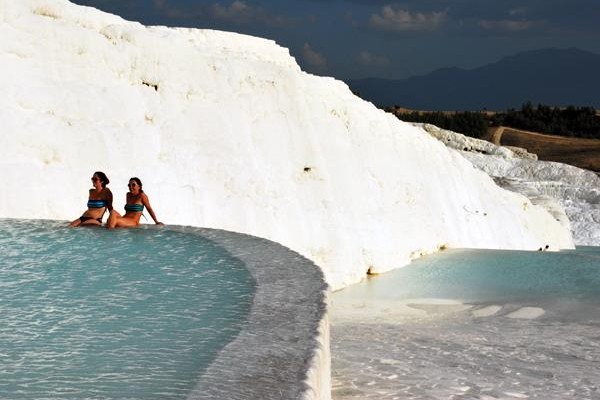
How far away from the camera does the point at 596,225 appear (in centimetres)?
3400

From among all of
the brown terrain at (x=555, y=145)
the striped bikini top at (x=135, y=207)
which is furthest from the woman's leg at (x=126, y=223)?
the brown terrain at (x=555, y=145)

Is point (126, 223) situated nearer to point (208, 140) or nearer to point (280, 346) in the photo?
point (208, 140)

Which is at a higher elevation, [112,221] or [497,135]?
[497,135]

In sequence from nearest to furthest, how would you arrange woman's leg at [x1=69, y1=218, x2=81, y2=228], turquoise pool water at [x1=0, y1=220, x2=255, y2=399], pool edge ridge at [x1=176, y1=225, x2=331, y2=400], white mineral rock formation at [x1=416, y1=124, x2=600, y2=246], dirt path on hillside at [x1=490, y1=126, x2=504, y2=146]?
pool edge ridge at [x1=176, y1=225, x2=331, y2=400] → turquoise pool water at [x1=0, y1=220, x2=255, y2=399] → woman's leg at [x1=69, y1=218, x2=81, y2=228] → white mineral rock formation at [x1=416, y1=124, x2=600, y2=246] → dirt path on hillside at [x1=490, y1=126, x2=504, y2=146]

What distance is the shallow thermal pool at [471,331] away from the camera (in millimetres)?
7441

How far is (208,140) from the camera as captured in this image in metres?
14.3

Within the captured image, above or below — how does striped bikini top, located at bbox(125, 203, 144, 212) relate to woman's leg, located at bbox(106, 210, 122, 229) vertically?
above

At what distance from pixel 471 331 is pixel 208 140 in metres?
5.93

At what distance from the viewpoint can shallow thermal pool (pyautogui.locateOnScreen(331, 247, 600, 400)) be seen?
24.4 feet

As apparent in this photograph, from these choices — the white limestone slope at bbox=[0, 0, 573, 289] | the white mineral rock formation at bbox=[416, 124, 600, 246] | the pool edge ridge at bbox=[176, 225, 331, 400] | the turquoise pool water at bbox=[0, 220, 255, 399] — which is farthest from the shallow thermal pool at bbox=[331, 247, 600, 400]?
the white mineral rock formation at bbox=[416, 124, 600, 246]

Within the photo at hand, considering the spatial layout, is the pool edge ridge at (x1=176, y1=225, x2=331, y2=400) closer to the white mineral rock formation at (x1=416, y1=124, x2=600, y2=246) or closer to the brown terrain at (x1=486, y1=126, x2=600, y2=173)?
the white mineral rock formation at (x1=416, y1=124, x2=600, y2=246)

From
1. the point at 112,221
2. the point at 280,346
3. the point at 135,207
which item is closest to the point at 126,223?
the point at 112,221

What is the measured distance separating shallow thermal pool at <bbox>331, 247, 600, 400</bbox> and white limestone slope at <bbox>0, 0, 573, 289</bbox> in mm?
1354

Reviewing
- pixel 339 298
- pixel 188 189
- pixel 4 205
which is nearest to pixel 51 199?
pixel 4 205
